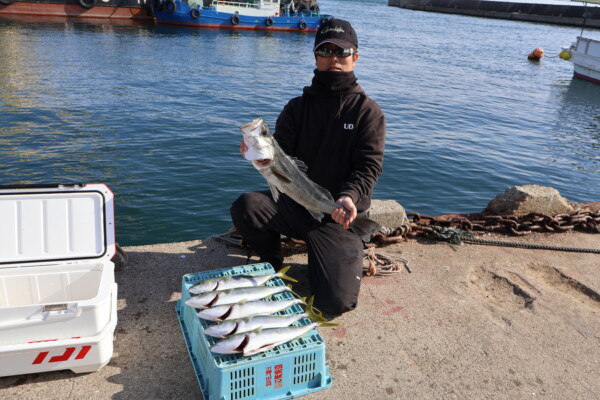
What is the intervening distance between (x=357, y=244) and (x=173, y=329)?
2067 millimetres

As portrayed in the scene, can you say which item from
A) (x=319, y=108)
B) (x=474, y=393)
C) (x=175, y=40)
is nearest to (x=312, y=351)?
(x=474, y=393)

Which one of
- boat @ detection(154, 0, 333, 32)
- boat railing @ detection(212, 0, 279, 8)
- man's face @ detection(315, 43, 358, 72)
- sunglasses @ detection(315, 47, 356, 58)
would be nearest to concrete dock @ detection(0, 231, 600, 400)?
man's face @ detection(315, 43, 358, 72)

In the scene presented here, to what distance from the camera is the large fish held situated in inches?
159

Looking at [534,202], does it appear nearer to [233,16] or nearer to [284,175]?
[284,175]

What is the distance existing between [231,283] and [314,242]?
107 centimetres

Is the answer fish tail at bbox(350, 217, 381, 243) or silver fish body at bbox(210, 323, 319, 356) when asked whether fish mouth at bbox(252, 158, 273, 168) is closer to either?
fish tail at bbox(350, 217, 381, 243)

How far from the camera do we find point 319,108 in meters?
5.28

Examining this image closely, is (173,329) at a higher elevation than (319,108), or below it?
below

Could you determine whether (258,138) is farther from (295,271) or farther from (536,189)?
(536,189)

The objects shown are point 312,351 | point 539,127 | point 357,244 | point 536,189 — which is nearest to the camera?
point 312,351

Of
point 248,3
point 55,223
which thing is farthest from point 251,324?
point 248,3

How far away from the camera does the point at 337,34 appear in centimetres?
489

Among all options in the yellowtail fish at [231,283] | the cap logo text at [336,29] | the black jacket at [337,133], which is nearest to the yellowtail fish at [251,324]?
the yellowtail fish at [231,283]

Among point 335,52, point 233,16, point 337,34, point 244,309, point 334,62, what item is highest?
point 337,34
